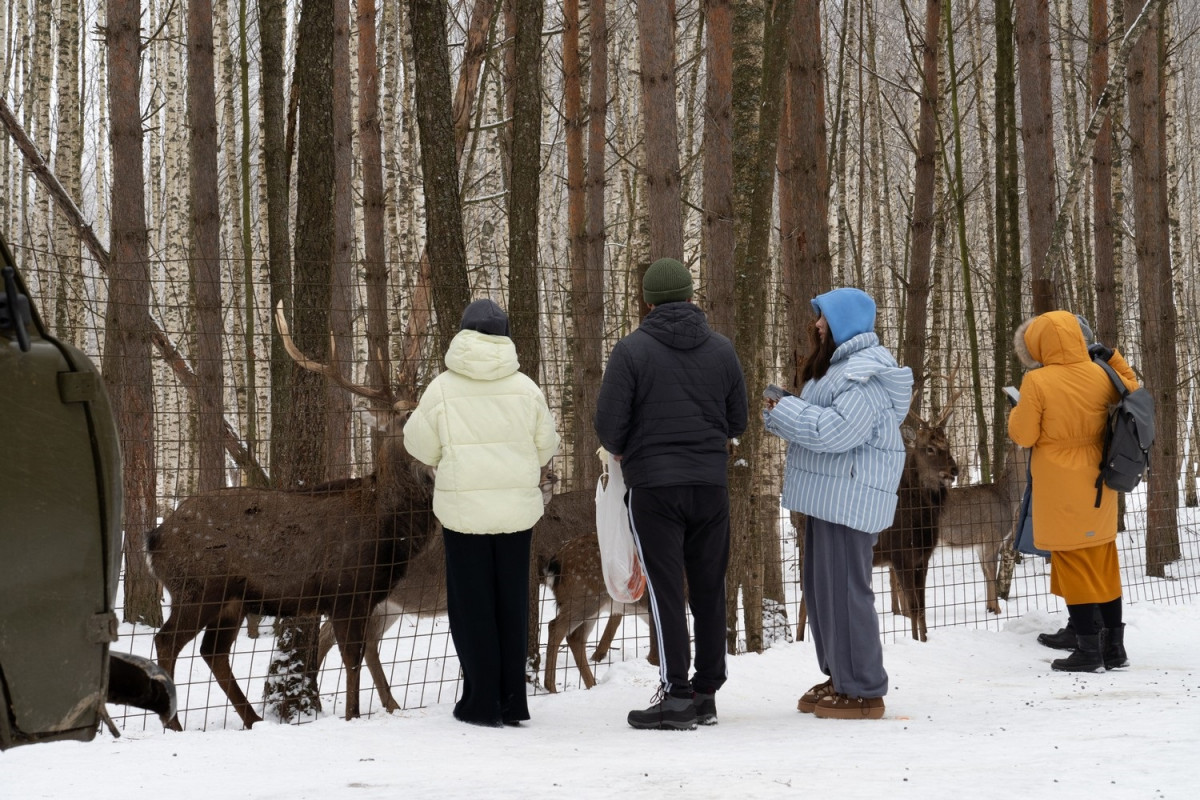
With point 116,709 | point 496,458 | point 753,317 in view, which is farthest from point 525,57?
point 116,709

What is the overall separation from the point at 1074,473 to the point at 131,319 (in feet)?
18.5

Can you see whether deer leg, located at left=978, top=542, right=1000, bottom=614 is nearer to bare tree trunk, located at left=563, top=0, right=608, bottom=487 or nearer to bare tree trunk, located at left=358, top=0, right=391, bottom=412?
bare tree trunk, located at left=563, top=0, right=608, bottom=487

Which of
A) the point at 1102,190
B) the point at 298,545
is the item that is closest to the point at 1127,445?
the point at 298,545

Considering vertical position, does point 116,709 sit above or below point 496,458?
below

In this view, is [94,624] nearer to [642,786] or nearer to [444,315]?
[642,786]

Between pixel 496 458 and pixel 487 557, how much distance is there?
0.48 m

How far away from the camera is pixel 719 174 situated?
26.1 ft

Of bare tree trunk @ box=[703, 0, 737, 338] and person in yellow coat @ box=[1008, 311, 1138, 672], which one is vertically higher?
bare tree trunk @ box=[703, 0, 737, 338]

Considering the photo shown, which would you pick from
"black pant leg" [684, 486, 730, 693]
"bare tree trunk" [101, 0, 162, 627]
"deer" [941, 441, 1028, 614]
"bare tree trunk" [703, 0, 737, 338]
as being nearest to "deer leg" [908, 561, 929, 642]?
"deer" [941, 441, 1028, 614]

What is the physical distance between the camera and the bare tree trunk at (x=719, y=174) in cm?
757

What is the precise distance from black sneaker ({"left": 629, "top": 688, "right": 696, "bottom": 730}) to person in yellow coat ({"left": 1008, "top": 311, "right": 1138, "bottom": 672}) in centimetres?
262

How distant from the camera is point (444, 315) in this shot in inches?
260

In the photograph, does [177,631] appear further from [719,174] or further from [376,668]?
[719,174]

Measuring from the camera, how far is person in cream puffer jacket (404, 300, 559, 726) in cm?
556
